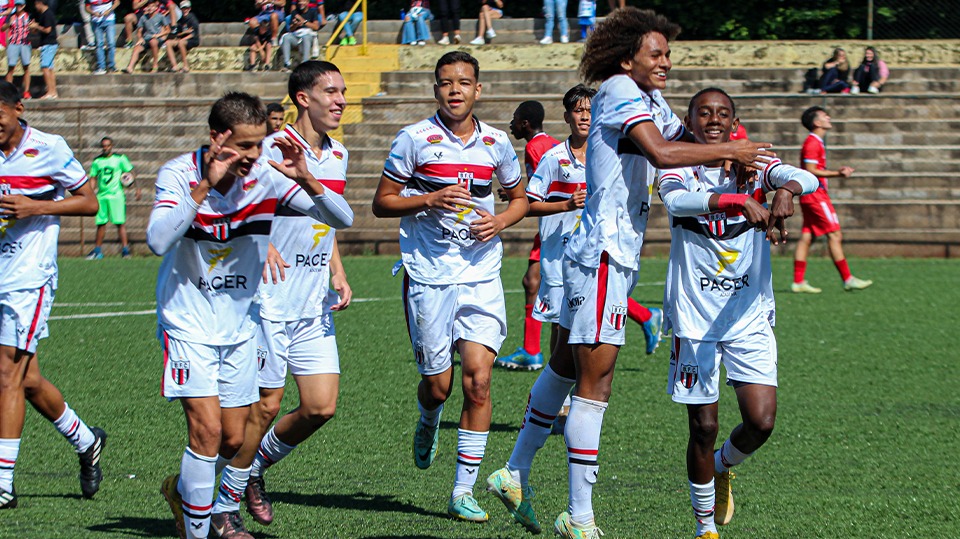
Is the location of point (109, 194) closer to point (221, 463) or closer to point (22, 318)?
point (22, 318)

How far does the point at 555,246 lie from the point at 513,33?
20.7 m

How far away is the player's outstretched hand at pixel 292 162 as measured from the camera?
5535 millimetres

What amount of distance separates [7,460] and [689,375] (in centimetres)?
373

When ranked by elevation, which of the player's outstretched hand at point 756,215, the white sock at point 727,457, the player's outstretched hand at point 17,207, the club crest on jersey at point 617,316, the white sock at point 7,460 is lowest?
the white sock at point 7,460

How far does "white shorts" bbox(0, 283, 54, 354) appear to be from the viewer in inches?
268

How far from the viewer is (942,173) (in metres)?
23.8

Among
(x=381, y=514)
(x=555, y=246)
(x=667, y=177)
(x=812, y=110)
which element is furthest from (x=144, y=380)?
(x=812, y=110)

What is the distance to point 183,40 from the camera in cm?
2916

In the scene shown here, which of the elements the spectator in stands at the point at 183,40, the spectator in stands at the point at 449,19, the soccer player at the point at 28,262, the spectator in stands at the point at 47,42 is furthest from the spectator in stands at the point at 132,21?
the soccer player at the point at 28,262

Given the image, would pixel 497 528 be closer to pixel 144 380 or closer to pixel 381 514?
pixel 381 514

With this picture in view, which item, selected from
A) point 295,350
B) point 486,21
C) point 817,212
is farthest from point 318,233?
point 486,21

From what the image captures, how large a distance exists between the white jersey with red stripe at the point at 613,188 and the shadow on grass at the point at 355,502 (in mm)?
1888

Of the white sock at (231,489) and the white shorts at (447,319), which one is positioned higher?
the white shorts at (447,319)

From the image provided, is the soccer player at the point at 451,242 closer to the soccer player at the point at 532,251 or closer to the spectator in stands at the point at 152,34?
the soccer player at the point at 532,251
